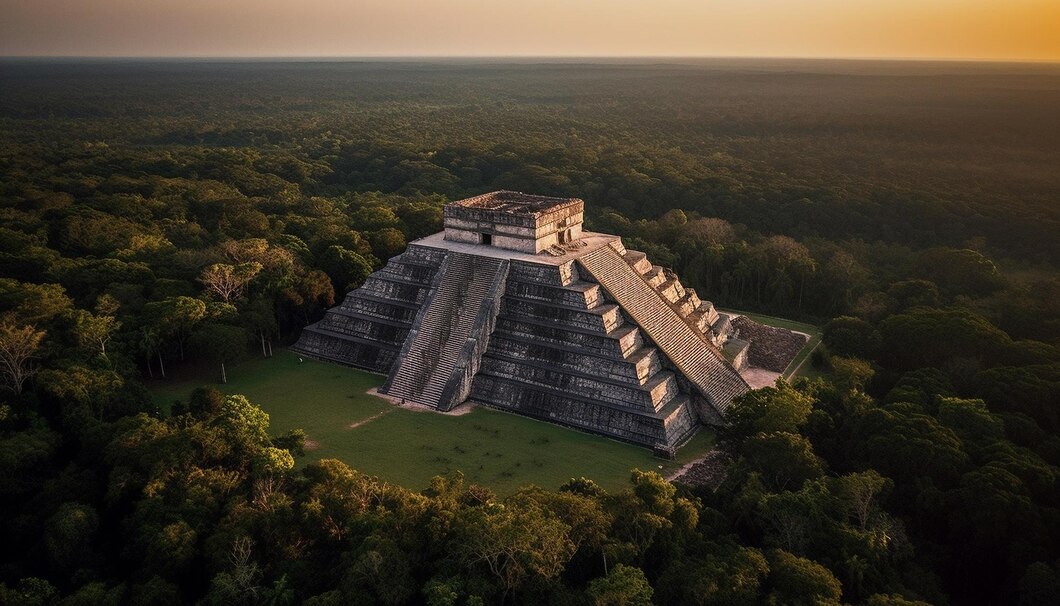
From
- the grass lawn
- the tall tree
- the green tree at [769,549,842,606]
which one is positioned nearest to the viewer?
the green tree at [769,549,842,606]

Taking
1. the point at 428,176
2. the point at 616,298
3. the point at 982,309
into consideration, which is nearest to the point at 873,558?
the point at 616,298

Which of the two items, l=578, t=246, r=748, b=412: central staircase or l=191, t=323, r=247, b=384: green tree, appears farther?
l=191, t=323, r=247, b=384: green tree

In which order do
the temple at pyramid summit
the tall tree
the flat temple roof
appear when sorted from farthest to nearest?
the flat temple roof < the temple at pyramid summit < the tall tree

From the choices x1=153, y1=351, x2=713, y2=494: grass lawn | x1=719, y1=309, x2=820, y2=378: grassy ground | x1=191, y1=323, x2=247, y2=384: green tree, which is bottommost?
x1=719, y1=309, x2=820, y2=378: grassy ground

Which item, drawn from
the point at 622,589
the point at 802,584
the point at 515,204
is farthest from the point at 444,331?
the point at 802,584

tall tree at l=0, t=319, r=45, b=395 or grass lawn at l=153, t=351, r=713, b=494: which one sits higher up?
tall tree at l=0, t=319, r=45, b=395

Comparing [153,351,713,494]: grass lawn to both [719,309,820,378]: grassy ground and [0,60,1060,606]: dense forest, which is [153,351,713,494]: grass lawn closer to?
[0,60,1060,606]: dense forest

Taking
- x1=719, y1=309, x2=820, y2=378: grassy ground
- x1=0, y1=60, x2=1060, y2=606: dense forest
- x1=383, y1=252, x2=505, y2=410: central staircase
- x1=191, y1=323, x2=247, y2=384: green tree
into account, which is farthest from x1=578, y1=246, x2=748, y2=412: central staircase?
x1=191, y1=323, x2=247, y2=384: green tree
